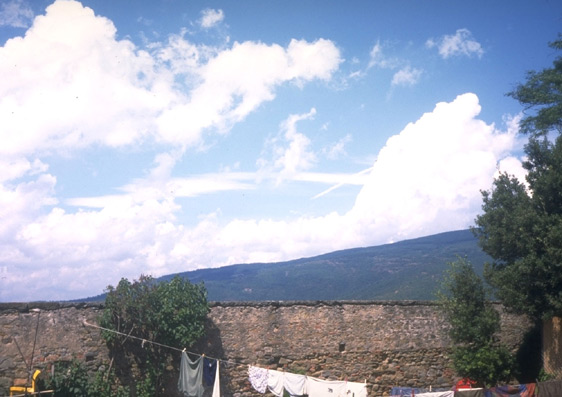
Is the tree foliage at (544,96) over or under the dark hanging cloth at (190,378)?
over

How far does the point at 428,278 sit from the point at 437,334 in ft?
91.5

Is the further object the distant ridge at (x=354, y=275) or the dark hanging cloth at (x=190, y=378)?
the distant ridge at (x=354, y=275)

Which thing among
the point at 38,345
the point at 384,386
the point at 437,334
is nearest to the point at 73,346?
the point at 38,345

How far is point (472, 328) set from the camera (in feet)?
50.6

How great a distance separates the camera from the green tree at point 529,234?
14.0 meters

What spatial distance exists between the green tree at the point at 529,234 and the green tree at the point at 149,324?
31.8 feet

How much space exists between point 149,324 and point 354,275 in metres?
40.3

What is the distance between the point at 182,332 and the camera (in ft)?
46.0

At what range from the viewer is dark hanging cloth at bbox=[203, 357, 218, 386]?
47.0 ft

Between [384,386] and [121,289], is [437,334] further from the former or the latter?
[121,289]

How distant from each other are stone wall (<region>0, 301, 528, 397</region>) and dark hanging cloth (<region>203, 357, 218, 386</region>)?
0.57m

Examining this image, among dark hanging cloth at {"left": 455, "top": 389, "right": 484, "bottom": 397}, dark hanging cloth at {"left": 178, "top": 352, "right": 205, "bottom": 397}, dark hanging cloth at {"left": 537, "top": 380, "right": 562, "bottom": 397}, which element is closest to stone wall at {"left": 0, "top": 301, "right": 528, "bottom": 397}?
dark hanging cloth at {"left": 178, "top": 352, "right": 205, "bottom": 397}

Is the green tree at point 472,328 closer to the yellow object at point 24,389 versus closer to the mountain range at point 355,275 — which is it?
the yellow object at point 24,389

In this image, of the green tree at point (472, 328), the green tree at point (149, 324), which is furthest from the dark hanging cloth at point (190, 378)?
the green tree at point (472, 328)
